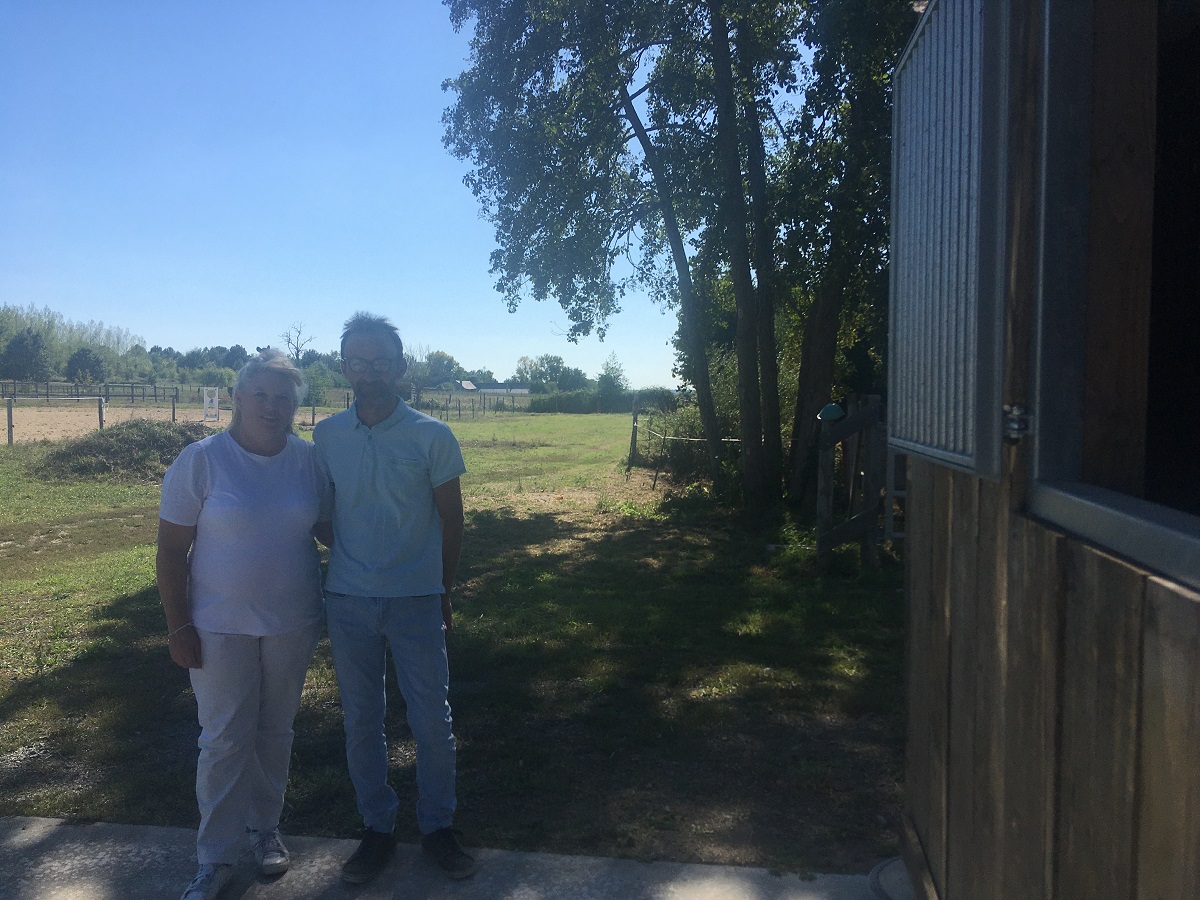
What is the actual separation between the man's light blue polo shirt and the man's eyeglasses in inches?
6.1

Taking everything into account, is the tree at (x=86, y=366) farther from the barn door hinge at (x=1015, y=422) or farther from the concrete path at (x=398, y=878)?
the barn door hinge at (x=1015, y=422)

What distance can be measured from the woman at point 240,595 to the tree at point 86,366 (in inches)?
3438

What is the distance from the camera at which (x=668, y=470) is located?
761 inches

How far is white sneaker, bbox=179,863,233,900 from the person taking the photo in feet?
10.5

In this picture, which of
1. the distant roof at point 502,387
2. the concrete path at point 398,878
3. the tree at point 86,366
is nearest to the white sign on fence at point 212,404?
the concrete path at point 398,878

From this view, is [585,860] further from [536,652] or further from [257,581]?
[536,652]

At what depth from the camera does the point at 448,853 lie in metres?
3.43

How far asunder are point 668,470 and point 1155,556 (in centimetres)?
1794

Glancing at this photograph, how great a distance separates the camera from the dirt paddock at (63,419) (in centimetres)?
2791

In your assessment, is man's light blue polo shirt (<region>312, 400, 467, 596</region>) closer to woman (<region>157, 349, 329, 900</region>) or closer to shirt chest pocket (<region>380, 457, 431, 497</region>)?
shirt chest pocket (<region>380, 457, 431, 497</region>)

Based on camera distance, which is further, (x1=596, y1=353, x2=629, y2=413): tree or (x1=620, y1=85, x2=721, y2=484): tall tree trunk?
(x1=596, y1=353, x2=629, y2=413): tree

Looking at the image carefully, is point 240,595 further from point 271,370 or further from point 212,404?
point 212,404

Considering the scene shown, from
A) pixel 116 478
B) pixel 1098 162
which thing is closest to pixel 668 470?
pixel 116 478

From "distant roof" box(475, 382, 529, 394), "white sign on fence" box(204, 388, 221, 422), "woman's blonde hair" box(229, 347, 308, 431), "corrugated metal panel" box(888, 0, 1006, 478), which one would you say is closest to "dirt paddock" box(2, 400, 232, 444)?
"white sign on fence" box(204, 388, 221, 422)
